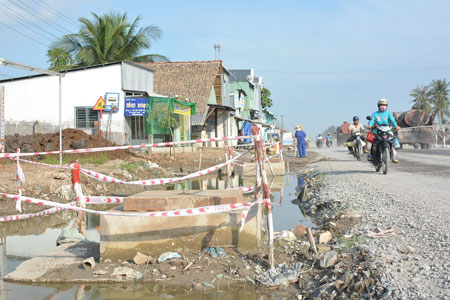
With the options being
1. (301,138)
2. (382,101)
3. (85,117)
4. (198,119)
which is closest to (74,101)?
(85,117)

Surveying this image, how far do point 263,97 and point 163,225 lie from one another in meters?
68.6

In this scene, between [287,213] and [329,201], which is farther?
[287,213]

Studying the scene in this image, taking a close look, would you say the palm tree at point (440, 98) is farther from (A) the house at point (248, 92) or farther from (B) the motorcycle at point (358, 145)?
(B) the motorcycle at point (358, 145)

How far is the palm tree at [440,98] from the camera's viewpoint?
2643 inches

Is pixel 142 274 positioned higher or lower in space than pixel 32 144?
lower

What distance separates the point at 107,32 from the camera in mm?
31047

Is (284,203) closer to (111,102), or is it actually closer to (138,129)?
(111,102)

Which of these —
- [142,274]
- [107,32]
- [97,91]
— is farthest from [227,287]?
[107,32]

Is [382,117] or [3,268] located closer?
[3,268]

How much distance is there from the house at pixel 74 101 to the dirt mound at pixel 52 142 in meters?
3.32

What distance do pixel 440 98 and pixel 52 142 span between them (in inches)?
2482

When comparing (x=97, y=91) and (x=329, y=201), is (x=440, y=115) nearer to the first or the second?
(x=97, y=91)

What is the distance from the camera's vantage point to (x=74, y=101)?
24953 millimetres

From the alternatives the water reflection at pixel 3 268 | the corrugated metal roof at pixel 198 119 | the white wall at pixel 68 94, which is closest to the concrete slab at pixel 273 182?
the water reflection at pixel 3 268
